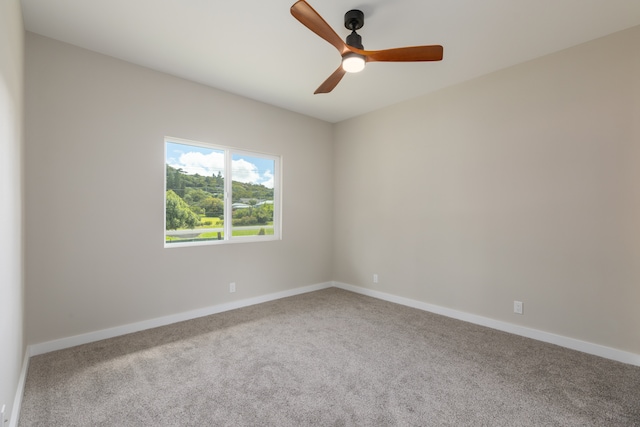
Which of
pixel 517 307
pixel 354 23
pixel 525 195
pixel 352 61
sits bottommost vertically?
pixel 517 307

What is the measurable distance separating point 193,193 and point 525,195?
137 inches

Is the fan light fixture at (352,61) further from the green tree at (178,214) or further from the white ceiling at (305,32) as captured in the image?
the green tree at (178,214)

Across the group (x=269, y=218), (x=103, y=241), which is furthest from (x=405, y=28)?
(x=103, y=241)

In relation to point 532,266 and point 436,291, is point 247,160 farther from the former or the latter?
point 532,266

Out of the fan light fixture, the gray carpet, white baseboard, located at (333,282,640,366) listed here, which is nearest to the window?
the gray carpet

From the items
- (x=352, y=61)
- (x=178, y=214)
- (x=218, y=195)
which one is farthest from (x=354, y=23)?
(x=178, y=214)

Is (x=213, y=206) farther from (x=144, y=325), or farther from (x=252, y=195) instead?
(x=144, y=325)

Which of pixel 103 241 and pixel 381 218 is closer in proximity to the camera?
pixel 103 241

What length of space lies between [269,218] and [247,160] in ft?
2.76

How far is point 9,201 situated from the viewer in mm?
1695

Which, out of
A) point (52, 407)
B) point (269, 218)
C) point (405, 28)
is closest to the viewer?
point (52, 407)

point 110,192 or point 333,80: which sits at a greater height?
point 333,80

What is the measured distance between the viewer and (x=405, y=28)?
7.80ft

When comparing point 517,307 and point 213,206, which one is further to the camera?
point 213,206
